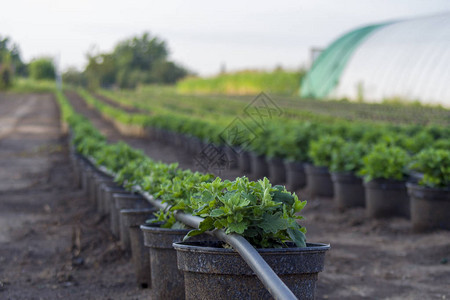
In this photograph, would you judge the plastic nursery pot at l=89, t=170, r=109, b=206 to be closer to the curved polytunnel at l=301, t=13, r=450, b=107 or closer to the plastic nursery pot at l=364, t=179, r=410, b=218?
the plastic nursery pot at l=364, t=179, r=410, b=218

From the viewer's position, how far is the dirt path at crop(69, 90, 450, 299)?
424 cm

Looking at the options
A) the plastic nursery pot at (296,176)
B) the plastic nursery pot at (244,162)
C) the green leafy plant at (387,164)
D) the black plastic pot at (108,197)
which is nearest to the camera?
the black plastic pot at (108,197)

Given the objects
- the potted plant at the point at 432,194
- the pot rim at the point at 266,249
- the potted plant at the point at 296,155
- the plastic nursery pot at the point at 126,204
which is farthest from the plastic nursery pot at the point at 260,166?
the pot rim at the point at 266,249

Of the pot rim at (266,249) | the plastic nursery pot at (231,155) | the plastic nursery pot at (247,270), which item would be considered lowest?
the plastic nursery pot at (231,155)

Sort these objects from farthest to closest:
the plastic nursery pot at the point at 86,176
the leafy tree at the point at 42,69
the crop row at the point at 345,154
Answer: the leafy tree at the point at 42,69
the plastic nursery pot at the point at 86,176
the crop row at the point at 345,154

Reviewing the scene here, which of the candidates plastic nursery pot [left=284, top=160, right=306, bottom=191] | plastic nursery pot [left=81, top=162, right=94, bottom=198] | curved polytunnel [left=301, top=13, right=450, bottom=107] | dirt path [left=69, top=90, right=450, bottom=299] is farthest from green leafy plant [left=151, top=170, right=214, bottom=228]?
curved polytunnel [left=301, top=13, right=450, bottom=107]

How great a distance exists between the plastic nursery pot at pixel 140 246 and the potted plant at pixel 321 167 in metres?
4.06

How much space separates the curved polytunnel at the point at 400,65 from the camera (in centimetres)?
1897

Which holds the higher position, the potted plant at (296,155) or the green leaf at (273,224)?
the green leaf at (273,224)

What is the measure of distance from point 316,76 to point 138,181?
81.2 feet

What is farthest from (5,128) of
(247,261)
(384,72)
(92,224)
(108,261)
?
(247,261)

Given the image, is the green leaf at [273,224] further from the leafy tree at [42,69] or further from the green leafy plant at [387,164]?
the leafy tree at [42,69]

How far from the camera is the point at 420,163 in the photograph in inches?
230

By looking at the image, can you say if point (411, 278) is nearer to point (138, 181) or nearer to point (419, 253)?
point (419, 253)
